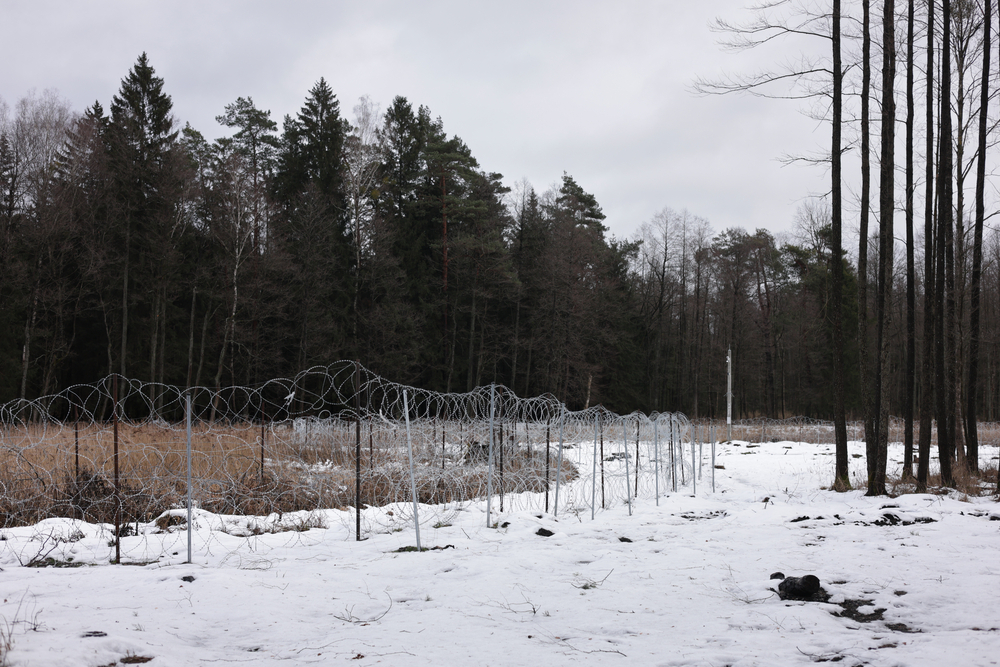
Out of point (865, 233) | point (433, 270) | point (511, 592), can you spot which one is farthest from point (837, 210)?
point (433, 270)

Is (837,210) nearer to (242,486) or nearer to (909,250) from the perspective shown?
(909,250)

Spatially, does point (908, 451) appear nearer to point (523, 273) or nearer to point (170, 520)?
point (170, 520)

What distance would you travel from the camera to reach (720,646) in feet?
12.5

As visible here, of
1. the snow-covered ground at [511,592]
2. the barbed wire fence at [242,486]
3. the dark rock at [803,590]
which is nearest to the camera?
the snow-covered ground at [511,592]

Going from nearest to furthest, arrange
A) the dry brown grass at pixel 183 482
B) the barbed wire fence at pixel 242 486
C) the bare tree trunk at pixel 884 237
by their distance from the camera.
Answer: the barbed wire fence at pixel 242 486 < the dry brown grass at pixel 183 482 < the bare tree trunk at pixel 884 237

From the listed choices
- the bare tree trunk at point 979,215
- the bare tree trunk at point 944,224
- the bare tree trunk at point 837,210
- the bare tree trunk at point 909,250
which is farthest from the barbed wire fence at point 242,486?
the bare tree trunk at point 979,215

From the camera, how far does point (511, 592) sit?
16.8 feet

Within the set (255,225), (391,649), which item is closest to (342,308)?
(255,225)

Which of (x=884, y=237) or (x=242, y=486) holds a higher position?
(x=884, y=237)

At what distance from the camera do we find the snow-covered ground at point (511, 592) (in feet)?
12.2

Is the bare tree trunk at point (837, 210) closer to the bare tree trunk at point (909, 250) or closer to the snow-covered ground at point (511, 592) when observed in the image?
the bare tree trunk at point (909, 250)

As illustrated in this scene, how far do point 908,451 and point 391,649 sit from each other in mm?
10923

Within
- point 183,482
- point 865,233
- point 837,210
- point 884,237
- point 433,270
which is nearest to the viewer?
point 183,482

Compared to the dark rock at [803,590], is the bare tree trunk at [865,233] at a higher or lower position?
higher
